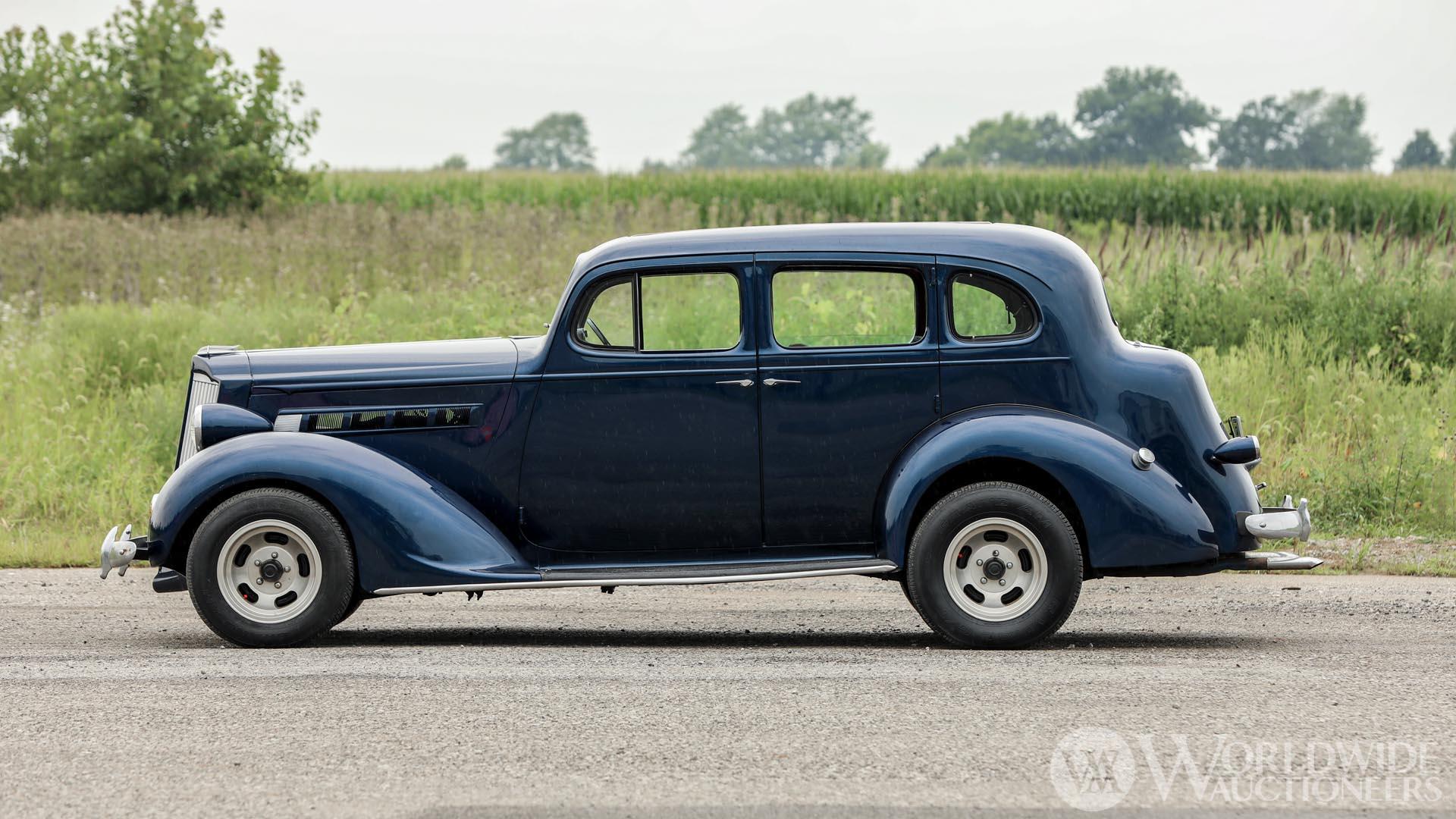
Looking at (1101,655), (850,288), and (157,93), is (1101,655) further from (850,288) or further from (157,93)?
(157,93)

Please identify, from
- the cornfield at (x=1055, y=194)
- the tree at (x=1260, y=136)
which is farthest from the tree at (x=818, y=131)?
the cornfield at (x=1055, y=194)

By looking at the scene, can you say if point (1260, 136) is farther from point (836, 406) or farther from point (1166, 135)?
point (836, 406)

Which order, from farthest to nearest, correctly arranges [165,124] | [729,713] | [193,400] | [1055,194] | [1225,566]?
[1055,194], [165,124], [193,400], [1225,566], [729,713]

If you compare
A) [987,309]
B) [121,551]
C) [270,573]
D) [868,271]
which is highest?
[868,271]

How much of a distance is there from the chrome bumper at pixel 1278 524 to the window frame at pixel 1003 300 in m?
1.32

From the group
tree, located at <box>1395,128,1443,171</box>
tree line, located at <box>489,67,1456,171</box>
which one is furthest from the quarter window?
tree, located at <box>1395,128,1443,171</box>

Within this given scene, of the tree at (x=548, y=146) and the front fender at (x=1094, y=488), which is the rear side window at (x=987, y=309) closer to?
the front fender at (x=1094, y=488)

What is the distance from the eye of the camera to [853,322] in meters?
9.14

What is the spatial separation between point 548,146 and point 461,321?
93.2 meters

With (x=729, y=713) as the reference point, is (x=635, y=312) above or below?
above

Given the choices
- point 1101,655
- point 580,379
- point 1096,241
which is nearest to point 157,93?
point 1096,241

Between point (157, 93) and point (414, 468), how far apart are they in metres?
17.6

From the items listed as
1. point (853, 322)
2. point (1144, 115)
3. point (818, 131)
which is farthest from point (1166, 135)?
point (853, 322)

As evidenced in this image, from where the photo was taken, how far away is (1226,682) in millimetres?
6016
